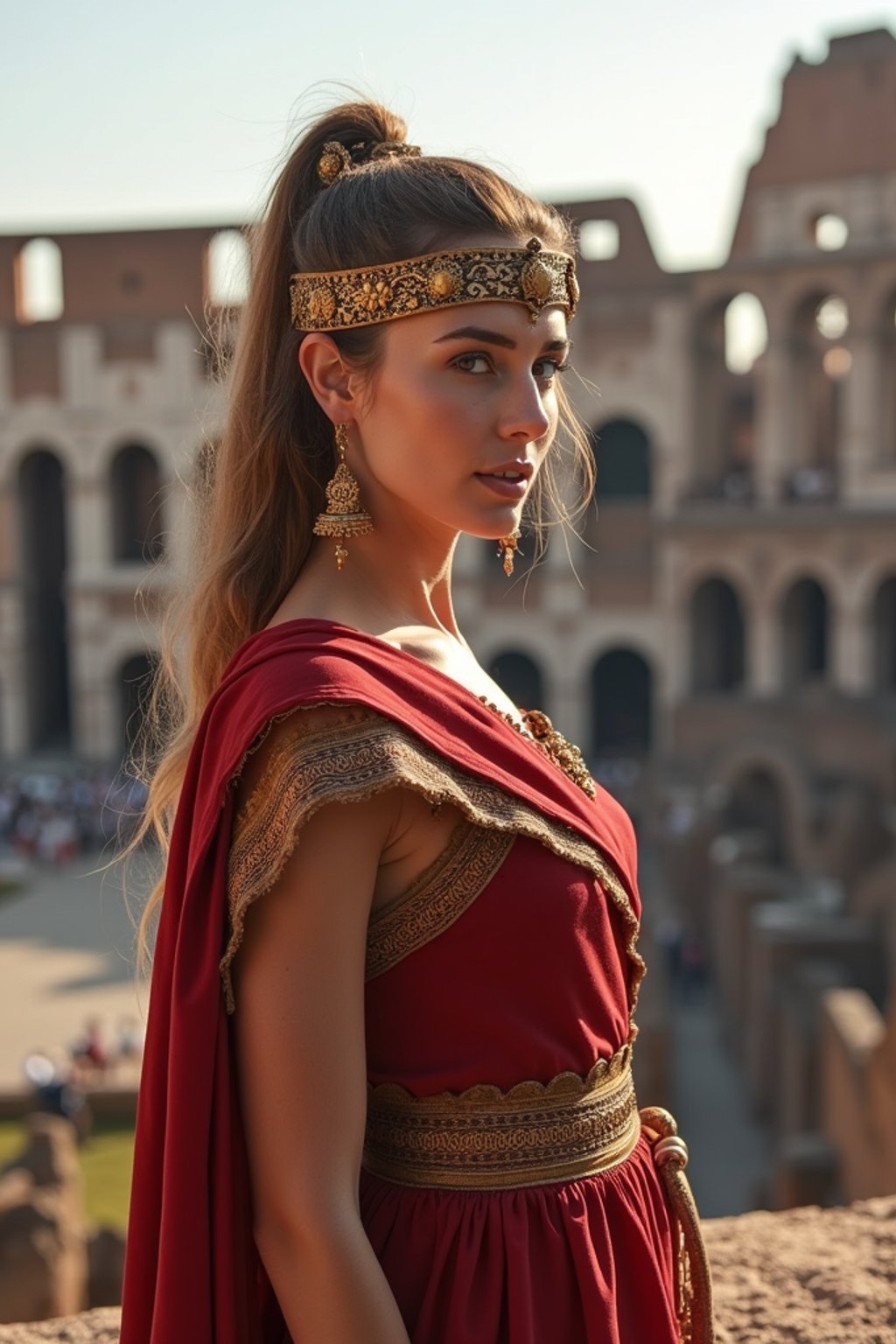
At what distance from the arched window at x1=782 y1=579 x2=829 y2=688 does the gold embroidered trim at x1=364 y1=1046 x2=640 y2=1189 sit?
21696mm

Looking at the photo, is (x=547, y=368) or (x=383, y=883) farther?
(x=547, y=368)

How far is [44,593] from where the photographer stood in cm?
2811

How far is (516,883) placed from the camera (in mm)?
1758

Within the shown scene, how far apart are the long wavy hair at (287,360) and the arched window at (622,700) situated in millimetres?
23617

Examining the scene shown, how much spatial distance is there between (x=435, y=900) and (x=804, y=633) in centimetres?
2290

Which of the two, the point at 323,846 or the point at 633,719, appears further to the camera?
the point at 633,719

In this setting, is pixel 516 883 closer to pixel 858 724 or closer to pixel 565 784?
pixel 565 784

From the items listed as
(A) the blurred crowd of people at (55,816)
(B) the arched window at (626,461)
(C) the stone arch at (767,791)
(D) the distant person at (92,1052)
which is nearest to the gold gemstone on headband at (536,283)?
(D) the distant person at (92,1052)

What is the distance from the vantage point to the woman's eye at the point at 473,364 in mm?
1875

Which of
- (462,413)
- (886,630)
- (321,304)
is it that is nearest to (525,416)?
(462,413)

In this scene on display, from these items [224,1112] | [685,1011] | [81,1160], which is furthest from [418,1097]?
[685,1011]

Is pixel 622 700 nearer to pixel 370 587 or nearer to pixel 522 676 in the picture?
pixel 522 676

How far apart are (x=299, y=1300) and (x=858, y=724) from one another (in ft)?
63.2

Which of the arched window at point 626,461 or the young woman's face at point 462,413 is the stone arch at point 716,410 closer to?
the arched window at point 626,461
